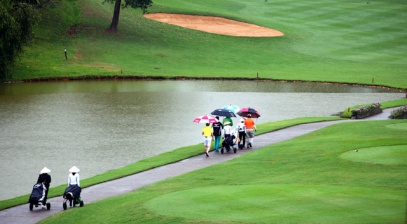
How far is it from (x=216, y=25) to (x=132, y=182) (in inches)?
2962

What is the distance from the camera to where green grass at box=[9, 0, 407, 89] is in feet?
266

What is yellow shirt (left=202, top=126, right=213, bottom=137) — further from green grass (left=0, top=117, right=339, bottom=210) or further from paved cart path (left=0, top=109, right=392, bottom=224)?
green grass (left=0, top=117, right=339, bottom=210)

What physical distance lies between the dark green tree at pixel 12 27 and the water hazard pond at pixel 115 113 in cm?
286

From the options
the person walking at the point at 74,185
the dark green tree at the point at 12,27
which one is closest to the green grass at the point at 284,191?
the person walking at the point at 74,185

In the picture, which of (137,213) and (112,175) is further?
(112,175)

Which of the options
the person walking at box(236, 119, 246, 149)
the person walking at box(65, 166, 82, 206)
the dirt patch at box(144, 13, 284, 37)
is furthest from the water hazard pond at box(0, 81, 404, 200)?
the dirt patch at box(144, 13, 284, 37)

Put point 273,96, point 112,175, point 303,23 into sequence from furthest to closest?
point 303,23 → point 273,96 → point 112,175

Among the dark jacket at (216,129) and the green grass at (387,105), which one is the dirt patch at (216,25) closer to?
the green grass at (387,105)

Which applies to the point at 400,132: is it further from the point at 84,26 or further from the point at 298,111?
the point at 84,26

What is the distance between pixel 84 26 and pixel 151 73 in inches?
722


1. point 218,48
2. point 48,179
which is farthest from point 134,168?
point 218,48

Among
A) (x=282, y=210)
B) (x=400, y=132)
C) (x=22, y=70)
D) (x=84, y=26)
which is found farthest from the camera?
(x=84, y=26)

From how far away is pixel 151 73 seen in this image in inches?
3155

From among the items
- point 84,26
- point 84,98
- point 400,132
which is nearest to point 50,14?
point 84,26
